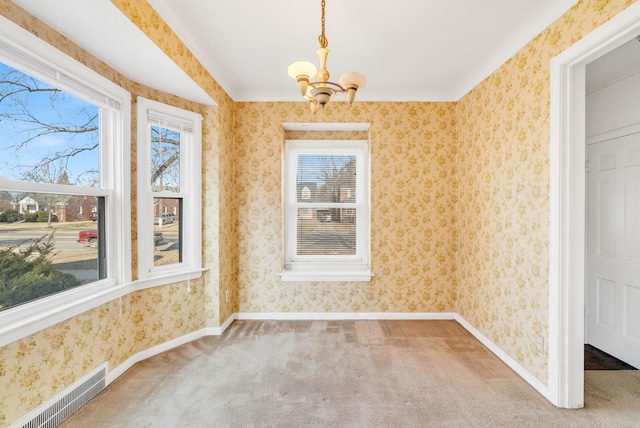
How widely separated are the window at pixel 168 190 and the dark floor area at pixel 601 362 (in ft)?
11.6

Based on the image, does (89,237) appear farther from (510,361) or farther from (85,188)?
(510,361)

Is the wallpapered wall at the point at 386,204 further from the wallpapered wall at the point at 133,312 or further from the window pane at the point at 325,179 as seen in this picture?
the window pane at the point at 325,179

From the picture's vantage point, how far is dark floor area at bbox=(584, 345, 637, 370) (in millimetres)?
2400

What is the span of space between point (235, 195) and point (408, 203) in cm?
200

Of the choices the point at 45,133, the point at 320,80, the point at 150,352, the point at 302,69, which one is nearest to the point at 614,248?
the point at 320,80

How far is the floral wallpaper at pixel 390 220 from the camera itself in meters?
1.90

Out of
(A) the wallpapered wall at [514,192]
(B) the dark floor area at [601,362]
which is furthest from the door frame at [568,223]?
(B) the dark floor area at [601,362]

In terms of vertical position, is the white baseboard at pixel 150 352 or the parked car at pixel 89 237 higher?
the parked car at pixel 89 237

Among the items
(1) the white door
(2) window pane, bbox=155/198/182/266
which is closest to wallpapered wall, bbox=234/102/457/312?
(2) window pane, bbox=155/198/182/266

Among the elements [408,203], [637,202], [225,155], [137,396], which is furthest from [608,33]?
[137,396]

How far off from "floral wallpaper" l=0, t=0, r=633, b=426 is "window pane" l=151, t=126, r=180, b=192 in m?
0.25

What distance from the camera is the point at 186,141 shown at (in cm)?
288

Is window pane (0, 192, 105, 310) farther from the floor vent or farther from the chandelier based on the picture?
the chandelier

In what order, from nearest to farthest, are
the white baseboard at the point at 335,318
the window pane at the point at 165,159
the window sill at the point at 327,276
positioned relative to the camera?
the white baseboard at the point at 335,318
the window pane at the point at 165,159
the window sill at the point at 327,276
